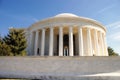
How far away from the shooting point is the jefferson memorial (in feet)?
83.5

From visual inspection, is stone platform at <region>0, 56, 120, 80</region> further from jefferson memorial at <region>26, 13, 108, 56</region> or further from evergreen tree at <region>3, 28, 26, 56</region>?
jefferson memorial at <region>26, 13, 108, 56</region>

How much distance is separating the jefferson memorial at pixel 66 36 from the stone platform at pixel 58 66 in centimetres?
814

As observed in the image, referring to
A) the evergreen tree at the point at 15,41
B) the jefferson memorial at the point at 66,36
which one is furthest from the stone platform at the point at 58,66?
the jefferson memorial at the point at 66,36

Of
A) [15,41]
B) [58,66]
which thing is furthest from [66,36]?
[58,66]

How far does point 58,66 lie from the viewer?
1633cm

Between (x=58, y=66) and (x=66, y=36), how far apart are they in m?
15.0

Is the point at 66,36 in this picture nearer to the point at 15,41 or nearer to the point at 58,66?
the point at 15,41

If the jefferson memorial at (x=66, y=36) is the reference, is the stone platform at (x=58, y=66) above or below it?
below

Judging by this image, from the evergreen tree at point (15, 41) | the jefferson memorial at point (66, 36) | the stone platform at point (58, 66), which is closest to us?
the stone platform at point (58, 66)

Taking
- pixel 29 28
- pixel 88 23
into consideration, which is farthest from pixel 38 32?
pixel 88 23

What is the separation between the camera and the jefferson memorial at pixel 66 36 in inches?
1001

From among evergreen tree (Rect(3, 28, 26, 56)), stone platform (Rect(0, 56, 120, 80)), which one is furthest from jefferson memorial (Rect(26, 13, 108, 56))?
stone platform (Rect(0, 56, 120, 80))

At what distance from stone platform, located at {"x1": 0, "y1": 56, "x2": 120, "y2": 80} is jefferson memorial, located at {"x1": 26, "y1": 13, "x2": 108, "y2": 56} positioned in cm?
814

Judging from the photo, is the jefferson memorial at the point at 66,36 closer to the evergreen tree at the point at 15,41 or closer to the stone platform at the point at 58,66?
the evergreen tree at the point at 15,41
